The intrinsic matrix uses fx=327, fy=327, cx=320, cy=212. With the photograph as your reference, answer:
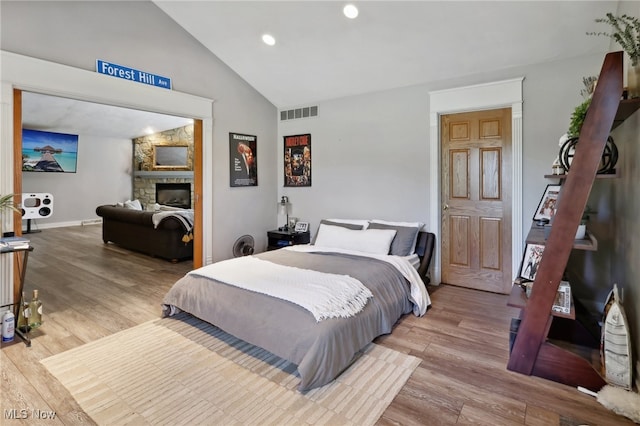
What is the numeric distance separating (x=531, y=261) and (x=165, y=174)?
869 cm

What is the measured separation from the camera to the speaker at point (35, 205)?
2.81 metres

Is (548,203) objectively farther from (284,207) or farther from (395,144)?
(284,207)

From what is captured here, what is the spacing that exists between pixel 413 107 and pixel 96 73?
11.4ft

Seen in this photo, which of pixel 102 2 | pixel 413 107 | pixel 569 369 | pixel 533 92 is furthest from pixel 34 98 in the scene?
pixel 569 369

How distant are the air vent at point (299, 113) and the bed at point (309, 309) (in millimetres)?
2183

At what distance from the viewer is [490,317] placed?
10.0 feet

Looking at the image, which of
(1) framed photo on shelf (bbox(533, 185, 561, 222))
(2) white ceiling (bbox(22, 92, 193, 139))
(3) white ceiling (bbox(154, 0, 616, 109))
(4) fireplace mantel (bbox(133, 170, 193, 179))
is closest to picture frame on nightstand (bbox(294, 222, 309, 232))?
(3) white ceiling (bbox(154, 0, 616, 109))

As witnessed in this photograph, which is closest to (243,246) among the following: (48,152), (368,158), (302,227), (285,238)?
(285,238)

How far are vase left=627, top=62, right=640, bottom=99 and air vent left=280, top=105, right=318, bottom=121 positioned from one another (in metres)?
3.54

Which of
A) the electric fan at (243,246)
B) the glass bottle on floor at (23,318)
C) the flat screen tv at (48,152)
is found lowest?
the glass bottle on floor at (23,318)

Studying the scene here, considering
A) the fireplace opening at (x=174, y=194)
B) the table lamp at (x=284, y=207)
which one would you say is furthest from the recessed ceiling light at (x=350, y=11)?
the fireplace opening at (x=174, y=194)

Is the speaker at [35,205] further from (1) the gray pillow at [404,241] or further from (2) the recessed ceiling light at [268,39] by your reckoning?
(1) the gray pillow at [404,241]

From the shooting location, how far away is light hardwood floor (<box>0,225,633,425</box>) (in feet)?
5.84

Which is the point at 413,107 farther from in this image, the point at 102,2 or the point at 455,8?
the point at 102,2
